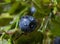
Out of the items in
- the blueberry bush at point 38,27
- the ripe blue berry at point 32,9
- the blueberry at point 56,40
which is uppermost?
the ripe blue berry at point 32,9

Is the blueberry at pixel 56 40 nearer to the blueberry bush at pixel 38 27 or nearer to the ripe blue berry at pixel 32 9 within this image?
the blueberry bush at pixel 38 27

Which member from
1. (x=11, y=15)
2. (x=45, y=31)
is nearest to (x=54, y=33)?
(x=45, y=31)

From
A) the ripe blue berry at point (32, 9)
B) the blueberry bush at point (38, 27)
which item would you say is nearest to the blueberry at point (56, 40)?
A: the blueberry bush at point (38, 27)

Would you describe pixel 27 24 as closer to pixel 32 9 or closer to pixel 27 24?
pixel 27 24

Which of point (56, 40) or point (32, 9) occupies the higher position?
point (32, 9)

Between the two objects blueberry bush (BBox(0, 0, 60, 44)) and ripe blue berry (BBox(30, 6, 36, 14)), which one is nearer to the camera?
blueberry bush (BBox(0, 0, 60, 44))

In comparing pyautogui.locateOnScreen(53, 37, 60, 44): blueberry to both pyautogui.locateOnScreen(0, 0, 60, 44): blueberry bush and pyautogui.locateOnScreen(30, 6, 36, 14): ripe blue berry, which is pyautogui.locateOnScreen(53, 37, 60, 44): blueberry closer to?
pyautogui.locateOnScreen(0, 0, 60, 44): blueberry bush

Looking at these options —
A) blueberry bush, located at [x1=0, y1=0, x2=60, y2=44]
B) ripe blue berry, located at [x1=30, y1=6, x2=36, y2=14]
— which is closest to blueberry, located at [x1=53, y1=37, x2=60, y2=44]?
blueberry bush, located at [x1=0, y1=0, x2=60, y2=44]

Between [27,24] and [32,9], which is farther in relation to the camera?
[32,9]

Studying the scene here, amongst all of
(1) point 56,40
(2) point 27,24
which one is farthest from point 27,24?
(1) point 56,40
